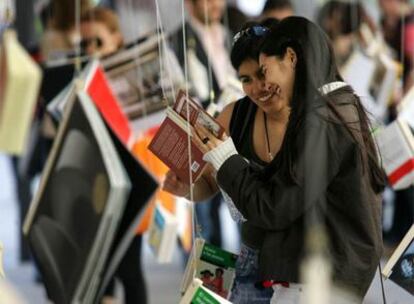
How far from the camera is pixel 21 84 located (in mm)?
2885

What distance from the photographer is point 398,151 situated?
4.46 metres

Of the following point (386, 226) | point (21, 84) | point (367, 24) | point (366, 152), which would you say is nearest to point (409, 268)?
point (366, 152)

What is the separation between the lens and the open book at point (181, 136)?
3314 mm

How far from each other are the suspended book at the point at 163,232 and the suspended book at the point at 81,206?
150 cm

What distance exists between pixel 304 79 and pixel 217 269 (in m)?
0.72

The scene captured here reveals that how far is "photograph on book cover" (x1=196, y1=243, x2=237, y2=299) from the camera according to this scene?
363 cm

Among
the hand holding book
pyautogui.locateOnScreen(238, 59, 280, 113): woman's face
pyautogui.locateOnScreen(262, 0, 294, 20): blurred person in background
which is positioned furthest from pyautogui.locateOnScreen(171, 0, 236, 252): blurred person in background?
the hand holding book

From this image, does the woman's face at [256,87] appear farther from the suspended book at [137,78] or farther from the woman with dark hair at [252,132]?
the suspended book at [137,78]

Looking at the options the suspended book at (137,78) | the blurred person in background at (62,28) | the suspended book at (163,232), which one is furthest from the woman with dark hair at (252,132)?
the blurred person in background at (62,28)

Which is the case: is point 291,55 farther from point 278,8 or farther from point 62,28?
point 62,28

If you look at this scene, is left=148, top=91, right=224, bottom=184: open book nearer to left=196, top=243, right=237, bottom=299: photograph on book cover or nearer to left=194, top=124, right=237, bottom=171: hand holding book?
left=194, top=124, right=237, bottom=171: hand holding book

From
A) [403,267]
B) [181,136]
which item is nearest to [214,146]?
[181,136]

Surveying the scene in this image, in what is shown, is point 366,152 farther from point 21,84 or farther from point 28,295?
point 28,295

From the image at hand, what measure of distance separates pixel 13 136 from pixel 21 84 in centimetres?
18
